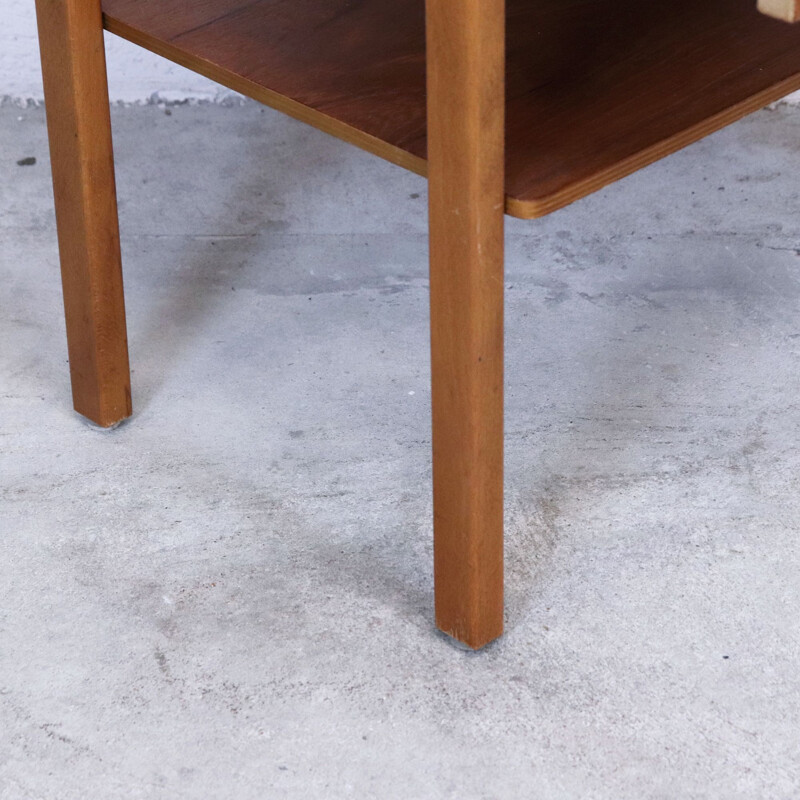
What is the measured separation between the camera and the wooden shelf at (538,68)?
44.4 inches

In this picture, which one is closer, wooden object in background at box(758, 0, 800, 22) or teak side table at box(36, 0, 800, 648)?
wooden object in background at box(758, 0, 800, 22)

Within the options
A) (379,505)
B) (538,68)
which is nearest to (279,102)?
(538,68)

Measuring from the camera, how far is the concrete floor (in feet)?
3.83

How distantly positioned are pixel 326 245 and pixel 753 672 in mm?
975

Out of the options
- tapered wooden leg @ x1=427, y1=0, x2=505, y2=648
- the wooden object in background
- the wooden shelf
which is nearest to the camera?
the wooden object in background

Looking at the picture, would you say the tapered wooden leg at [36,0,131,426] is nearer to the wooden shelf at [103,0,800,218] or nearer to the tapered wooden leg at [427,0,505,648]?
the wooden shelf at [103,0,800,218]

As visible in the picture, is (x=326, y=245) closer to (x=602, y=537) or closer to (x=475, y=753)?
(x=602, y=537)

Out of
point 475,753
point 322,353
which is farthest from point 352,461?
point 475,753

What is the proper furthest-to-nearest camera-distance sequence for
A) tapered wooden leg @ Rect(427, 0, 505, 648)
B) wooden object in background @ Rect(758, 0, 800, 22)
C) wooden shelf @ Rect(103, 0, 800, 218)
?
1. wooden shelf @ Rect(103, 0, 800, 218)
2. tapered wooden leg @ Rect(427, 0, 505, 648)
3. wooden object in background @ Rect(758, 0, 800, 22)

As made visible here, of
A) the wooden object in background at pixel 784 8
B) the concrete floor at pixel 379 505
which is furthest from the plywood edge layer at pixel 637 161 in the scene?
the concrete floor at pixel 379 505

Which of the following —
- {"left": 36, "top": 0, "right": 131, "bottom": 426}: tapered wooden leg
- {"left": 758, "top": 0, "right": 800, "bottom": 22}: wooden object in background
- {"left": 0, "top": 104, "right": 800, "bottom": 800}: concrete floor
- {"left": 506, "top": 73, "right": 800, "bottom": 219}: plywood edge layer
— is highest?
{"left": 758, "top": 0, "right": 800, "bottom": 22}: wooden object in background

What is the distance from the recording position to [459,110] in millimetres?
1005

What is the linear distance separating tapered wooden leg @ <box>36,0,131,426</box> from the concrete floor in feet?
0.22

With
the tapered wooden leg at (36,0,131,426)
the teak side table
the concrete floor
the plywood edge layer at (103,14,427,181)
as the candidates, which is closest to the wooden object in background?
the teak side table
